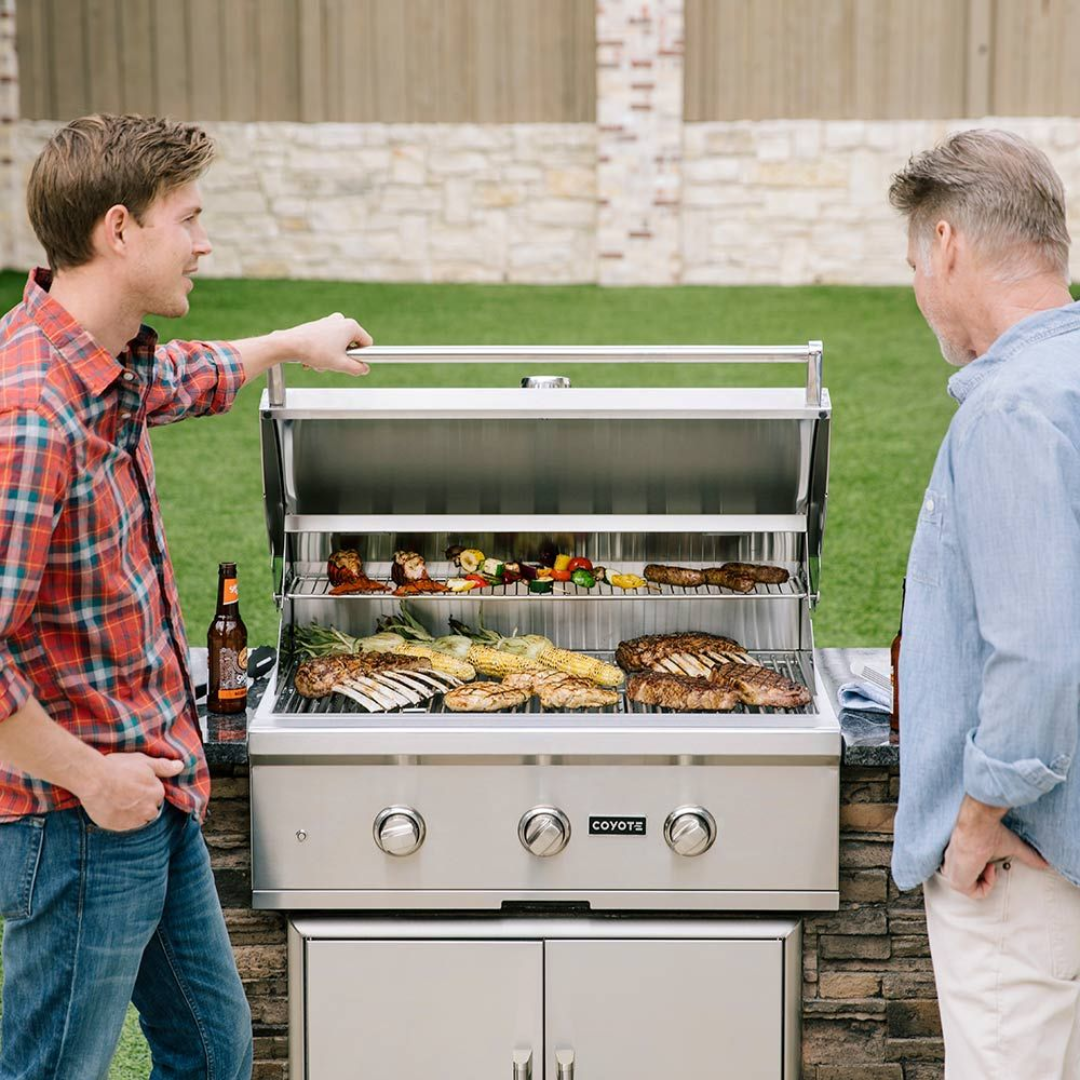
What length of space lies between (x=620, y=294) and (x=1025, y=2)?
4387mm

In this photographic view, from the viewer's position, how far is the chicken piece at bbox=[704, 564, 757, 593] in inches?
127

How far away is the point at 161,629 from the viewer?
7.41ft

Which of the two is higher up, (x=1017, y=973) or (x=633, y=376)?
(x=633, y=376)

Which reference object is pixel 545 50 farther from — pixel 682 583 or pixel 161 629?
pixel 161 629

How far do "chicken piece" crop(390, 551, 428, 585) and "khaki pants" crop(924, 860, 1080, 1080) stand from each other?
56.1 inches

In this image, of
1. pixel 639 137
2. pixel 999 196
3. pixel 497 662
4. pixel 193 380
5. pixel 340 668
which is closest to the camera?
pixel 999 196

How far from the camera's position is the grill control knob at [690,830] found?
283cm

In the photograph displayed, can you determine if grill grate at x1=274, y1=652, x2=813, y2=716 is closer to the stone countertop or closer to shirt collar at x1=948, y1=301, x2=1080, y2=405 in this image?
the stone countertop

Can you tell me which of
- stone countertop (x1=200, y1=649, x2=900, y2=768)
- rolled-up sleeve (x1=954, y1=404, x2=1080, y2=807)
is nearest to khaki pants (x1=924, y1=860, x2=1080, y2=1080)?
rolled-up sleeve (x1=954, y1=404, x2=1080, y2=807)

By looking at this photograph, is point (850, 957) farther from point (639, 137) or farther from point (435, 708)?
point (639, 137)

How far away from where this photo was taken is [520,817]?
287cm

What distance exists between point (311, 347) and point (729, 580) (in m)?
1.03

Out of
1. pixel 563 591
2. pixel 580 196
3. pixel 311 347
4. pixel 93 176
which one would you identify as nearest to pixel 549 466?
pixel 563 591

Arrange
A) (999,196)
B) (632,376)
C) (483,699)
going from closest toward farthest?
(999,196) → (483,699) → (632,376)
